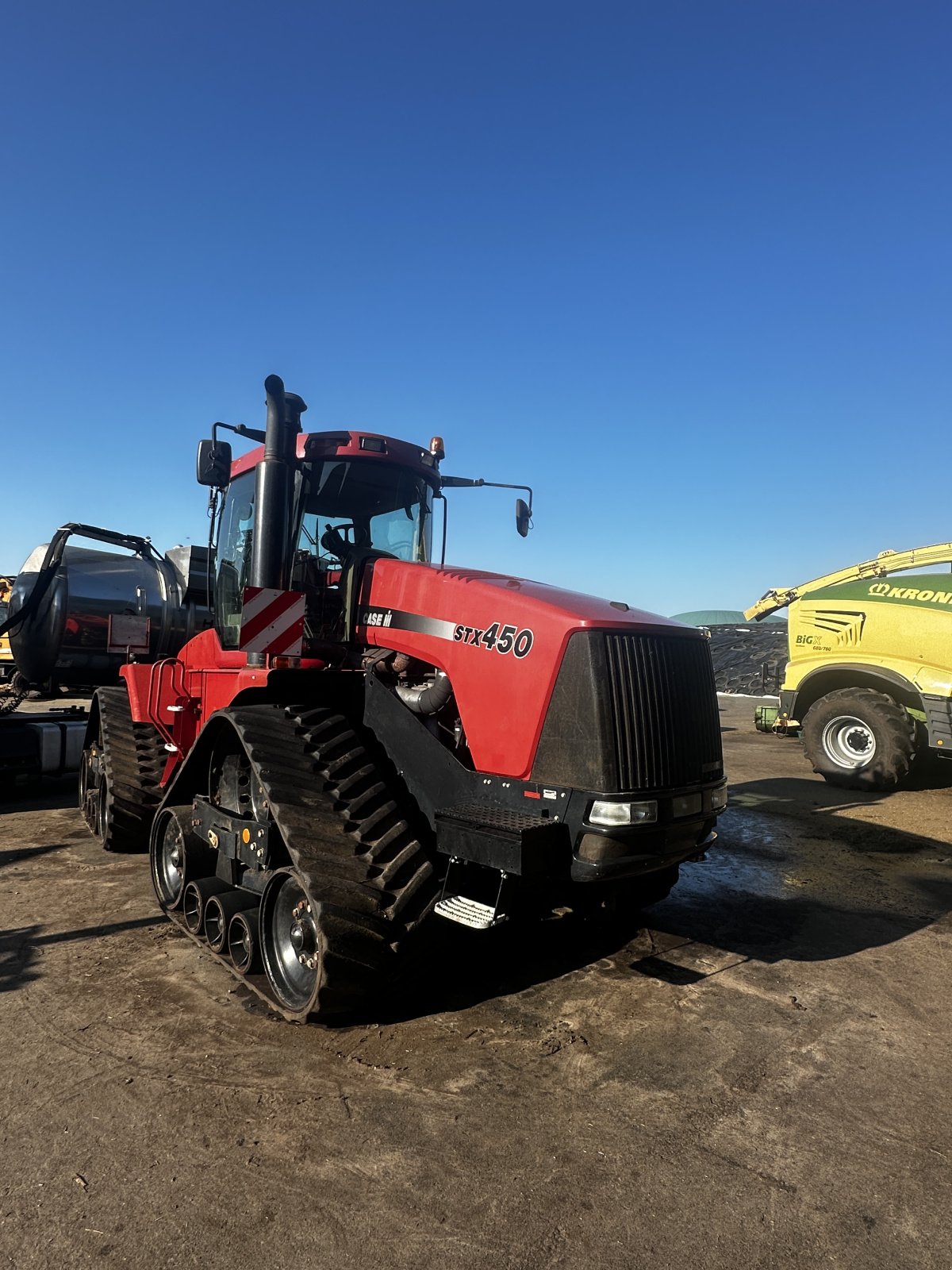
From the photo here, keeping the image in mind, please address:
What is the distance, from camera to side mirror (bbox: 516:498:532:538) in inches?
246

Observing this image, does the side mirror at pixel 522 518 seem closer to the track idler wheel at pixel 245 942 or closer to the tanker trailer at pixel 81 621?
the track idler wheel at pixel 245 942

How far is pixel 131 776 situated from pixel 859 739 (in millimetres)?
8985

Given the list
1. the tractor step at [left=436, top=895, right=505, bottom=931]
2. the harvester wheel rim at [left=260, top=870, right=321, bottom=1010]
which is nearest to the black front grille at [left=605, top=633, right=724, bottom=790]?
the tractor step at [left=436, top=895, right=505, bottom=931]

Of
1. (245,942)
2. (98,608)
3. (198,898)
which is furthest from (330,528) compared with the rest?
(98,608)

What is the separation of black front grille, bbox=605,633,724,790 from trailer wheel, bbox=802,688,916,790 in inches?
286

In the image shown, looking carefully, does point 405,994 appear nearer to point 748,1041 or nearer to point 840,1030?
point 748,1041

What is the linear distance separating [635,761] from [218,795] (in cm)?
278

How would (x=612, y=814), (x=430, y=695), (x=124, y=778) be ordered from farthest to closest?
(x=124, y=778) → (x=430, y=695) → (x=612, y=814)

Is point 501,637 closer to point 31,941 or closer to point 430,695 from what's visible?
point 430,695

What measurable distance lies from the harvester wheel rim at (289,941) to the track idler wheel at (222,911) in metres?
0.33

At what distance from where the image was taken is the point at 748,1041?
12.0ft

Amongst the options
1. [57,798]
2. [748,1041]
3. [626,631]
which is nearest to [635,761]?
[626,631]

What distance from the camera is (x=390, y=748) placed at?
13.9 ft

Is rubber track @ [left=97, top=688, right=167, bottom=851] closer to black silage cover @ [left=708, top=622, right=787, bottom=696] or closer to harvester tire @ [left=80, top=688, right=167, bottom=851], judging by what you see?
harvester tire @ [left=80, top=688, right=167, bottom=851]
